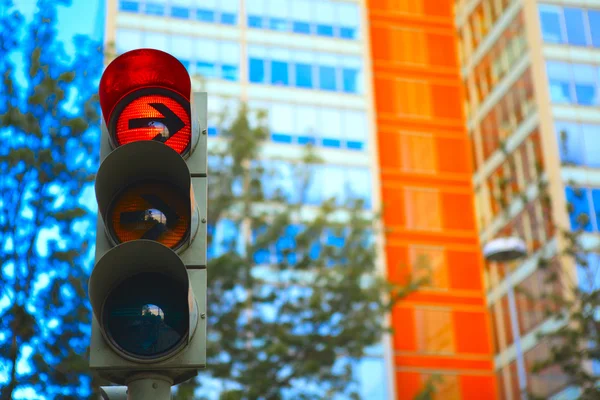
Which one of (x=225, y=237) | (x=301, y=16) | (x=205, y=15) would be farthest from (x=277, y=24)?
(x=225, y=237)

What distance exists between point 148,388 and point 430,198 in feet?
142

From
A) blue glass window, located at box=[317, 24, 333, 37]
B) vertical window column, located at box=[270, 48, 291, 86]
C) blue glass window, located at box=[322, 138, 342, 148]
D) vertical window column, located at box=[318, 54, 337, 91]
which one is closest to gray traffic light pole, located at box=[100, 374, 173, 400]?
blue glass window, located at box=[322, 138, 342, 148]

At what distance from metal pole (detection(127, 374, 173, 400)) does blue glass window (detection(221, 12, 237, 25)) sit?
42075 millimetres

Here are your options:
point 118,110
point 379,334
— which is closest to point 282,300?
point 379,334

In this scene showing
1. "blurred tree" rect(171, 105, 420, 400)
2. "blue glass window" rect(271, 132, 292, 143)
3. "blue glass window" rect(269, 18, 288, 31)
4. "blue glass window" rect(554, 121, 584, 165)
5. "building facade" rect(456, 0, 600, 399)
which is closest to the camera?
"blurred tree" rect(171, 105, 420, 400)

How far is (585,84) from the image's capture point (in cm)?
4097

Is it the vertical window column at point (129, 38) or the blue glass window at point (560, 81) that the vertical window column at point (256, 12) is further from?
the blue glass window at point (560, 81)

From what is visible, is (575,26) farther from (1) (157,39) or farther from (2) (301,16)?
(1) (157,39)

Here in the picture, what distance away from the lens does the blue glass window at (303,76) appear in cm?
4425

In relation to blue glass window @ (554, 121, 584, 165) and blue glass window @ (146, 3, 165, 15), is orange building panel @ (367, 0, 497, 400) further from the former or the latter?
blue glass window @ (146, 3, 165, 15)

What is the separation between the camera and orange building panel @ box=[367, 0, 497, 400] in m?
43.0

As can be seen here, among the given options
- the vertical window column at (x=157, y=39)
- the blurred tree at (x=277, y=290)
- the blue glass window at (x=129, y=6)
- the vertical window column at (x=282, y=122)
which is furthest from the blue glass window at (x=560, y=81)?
the blurred tree at (x=277, y=290)

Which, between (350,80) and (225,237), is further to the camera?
(350,80)

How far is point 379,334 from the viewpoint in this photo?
22.2 m
